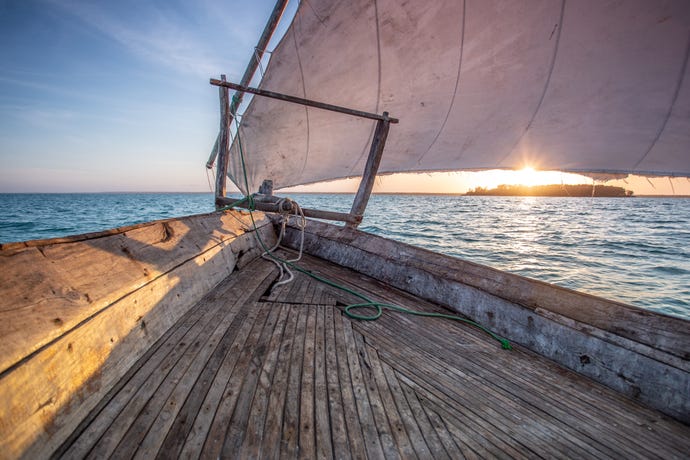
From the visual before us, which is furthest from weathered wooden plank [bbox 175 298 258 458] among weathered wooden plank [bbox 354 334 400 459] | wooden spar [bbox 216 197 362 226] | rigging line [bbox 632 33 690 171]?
rigging line [bbox 632 33 690 171]

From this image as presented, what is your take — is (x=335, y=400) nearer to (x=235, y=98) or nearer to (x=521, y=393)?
(x=521, y=393)

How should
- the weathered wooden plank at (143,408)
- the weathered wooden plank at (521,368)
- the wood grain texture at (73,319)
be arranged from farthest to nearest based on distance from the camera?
the weathered wooden plank at (521,368) < the weathered wooden plank at (143,408) < the wood grain texture at (73,319)

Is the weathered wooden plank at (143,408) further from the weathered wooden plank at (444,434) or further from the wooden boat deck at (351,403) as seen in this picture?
the weathered wooden plank at (444,434)

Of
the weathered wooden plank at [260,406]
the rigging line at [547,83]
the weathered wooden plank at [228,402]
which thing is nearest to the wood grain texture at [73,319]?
the weathered wooden plank at [228,402]

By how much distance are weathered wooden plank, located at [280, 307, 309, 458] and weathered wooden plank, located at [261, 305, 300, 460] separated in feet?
0.07

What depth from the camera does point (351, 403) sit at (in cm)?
145

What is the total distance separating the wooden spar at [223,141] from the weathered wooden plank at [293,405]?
10.2ft

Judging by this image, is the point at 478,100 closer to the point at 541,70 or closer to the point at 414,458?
the point at 541,70

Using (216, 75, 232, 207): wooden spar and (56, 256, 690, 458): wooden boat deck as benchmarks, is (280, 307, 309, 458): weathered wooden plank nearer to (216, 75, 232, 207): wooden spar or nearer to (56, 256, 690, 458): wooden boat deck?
(56, 256, 690, 458): wooden boat deck

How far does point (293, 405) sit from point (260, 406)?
0.16 meters

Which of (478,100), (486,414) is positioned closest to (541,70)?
(478,100)

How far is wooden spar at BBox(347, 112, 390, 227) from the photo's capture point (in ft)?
13.8

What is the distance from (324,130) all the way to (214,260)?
12.0ft

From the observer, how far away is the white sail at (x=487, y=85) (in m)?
3.59
